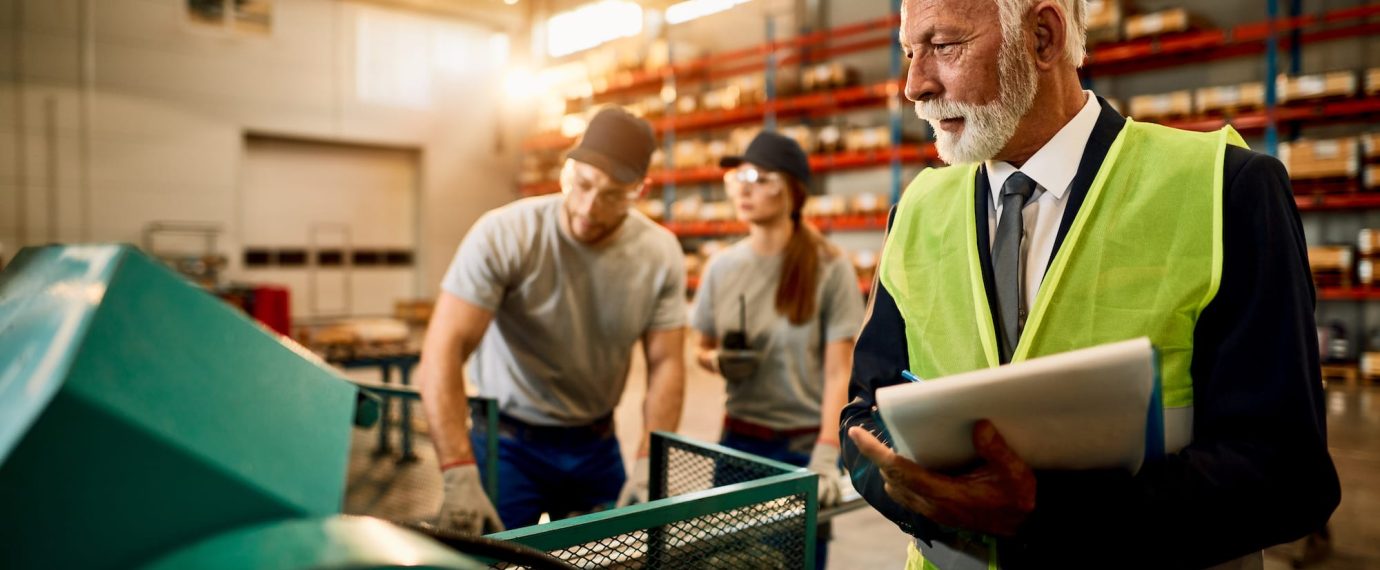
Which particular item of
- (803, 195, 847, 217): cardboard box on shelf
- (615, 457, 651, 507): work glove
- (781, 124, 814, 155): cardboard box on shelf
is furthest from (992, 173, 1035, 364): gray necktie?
(781, 124, 814, 155): cardboard box on shelf

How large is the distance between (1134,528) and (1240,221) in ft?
1.32

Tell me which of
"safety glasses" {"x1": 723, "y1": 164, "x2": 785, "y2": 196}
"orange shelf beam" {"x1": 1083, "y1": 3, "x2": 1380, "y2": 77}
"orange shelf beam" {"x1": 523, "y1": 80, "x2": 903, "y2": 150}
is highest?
"orange shelf beam" {"x1": 1083, "y1": 3, "x2": 1380, "y2": 77}

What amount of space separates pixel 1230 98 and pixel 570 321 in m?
6.72

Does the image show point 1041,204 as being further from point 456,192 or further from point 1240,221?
point 456,192

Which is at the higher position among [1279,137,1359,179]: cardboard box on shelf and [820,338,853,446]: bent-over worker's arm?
[1279,137,1359,179]: cardboard box on shelf

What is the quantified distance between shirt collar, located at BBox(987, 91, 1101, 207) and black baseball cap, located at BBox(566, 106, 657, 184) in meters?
1.41

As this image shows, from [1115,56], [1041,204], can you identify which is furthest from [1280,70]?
[1041,204]

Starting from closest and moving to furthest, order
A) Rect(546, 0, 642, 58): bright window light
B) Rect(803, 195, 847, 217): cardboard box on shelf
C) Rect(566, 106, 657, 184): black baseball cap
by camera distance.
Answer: Rect(566, 106, 657, 184): black baseball cap, Rect(803, 195, 847, 217): cardboard box on shelf, Rect(546, 0, 642, 58): bright window light

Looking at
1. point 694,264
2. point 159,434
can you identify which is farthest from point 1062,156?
point 694,264

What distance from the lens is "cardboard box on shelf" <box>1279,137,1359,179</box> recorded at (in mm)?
6438

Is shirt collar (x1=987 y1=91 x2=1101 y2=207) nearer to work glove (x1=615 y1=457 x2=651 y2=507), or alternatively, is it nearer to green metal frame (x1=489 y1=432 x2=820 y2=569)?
green metal frame (x1=489 y1=432 x2=820 y2=569)

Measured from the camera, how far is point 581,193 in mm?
2498

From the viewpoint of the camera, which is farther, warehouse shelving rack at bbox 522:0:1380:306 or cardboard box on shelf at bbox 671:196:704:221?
cardboard box on shelf at bbox 671:196:704:221

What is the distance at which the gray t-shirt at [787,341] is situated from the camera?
286 centimetres
